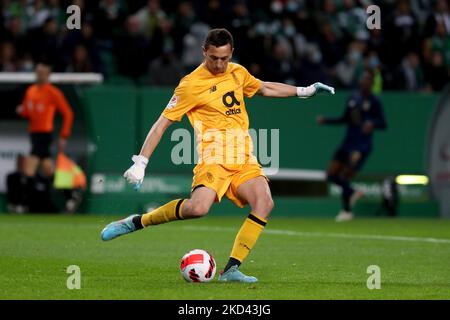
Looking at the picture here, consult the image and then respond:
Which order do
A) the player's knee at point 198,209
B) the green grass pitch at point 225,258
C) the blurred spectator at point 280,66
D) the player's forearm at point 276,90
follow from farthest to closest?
the blurred spectator at point 280,66
the player's forearm at point 276,90
the player's knee at point 198,209
the green grass pitch at point 225,258

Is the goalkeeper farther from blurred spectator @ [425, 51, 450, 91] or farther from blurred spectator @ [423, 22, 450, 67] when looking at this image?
blurred spectator @ [423, 22, 450, 67]

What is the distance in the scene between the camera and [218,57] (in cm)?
1028

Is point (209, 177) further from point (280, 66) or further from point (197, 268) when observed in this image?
point (280, 66)

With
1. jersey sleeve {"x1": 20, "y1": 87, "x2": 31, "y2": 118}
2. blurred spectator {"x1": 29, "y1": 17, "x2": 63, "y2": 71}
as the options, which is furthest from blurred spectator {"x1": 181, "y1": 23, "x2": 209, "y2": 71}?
jersey sleeve {"x1": 20, "y1": 87, "x2": 31, "y2": 118}

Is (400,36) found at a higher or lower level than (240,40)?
higher

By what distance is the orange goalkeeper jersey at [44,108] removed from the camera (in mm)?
19969

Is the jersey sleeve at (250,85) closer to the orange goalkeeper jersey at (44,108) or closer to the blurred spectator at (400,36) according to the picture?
the orange goalkeeper jersey at (44,108)

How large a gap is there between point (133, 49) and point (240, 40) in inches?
71.8

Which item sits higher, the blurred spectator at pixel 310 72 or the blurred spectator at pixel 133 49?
the blurred spectator at pixel 133 49

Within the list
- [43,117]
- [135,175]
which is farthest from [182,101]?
[43,117]

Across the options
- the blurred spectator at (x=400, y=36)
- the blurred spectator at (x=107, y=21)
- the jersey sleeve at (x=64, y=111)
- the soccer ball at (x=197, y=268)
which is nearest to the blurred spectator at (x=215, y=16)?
the blurred spectator at (x=107, y=21)

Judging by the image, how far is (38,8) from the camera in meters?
21.3

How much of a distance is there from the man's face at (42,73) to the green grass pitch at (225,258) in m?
2.44
